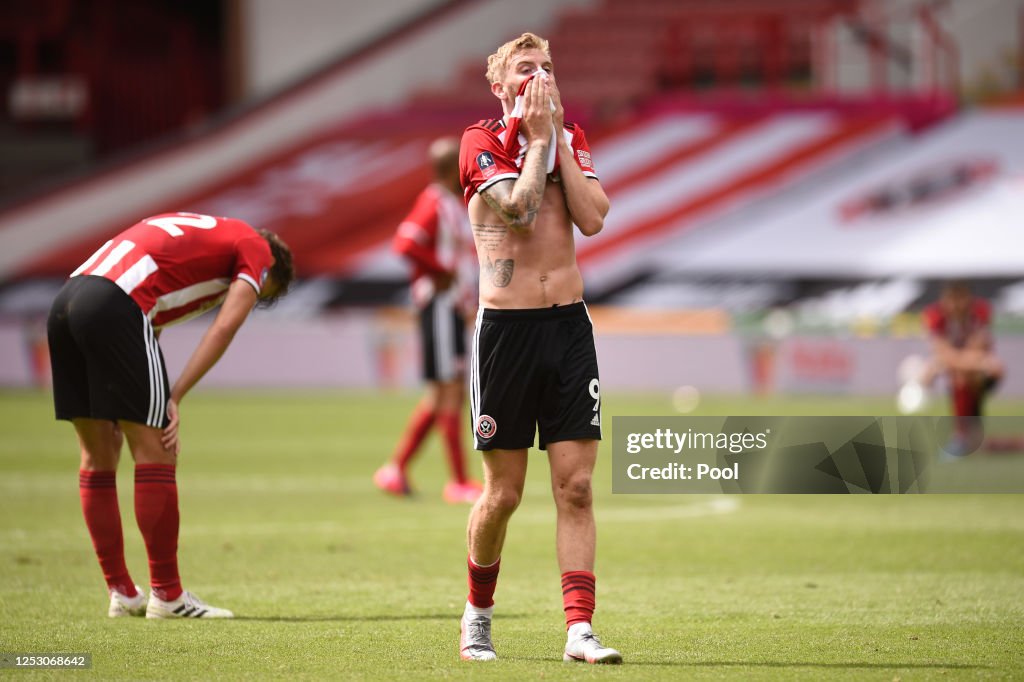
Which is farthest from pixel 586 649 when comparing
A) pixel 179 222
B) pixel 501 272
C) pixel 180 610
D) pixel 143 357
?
pixel 179 222

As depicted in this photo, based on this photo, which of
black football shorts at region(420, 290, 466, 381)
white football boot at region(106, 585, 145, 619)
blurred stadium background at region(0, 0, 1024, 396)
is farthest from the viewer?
blurred stadium background at region(0, 0, 1024, 396)

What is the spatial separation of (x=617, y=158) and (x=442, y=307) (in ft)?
60.7

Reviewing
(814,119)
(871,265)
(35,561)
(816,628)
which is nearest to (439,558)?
(35,561)

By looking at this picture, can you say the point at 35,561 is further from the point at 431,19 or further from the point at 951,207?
the point at 431,19

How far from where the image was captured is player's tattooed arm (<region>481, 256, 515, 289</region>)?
596 centimetres

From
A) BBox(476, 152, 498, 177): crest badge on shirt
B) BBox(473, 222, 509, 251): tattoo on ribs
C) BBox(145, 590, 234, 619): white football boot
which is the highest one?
BBox(476, 152, 498, 177): crest badge on shirt

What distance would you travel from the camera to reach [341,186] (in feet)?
101

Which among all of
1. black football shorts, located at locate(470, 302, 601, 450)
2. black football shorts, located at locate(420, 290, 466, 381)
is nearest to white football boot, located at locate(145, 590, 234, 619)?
black football shorts, located at locate(470, 302, 601, 450)

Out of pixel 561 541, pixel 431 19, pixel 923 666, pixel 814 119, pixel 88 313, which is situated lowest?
pixel 923 666

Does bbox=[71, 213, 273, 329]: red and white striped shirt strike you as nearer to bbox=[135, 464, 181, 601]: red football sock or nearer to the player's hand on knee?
the player's hand on knee

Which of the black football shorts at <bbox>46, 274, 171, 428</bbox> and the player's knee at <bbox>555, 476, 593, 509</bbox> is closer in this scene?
the player's knee at <bbox>555, 476, 593, 509</bbox>

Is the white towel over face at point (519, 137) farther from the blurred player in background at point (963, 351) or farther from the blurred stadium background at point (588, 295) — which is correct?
the blurred player in background at point (963, 351)

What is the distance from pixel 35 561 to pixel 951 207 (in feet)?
67.9

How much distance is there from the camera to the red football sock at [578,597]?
5852 mm
